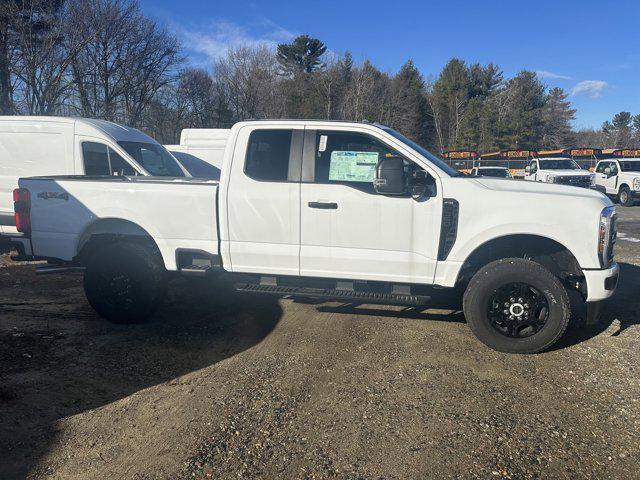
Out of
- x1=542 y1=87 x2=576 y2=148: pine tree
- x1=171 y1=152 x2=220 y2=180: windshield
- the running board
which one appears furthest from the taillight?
x1=542 y1=87 x2=576 y2=148: pine tree

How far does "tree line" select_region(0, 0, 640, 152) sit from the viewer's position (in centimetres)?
2177

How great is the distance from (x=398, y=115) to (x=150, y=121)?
31.3 meters

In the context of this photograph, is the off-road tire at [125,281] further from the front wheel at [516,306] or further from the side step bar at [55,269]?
the front wheel at [516,306]

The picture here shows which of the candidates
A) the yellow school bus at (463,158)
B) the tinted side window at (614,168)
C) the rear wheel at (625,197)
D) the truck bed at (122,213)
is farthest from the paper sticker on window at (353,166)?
the yellow school bus at (463,158)

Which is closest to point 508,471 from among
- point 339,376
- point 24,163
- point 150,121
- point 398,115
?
point 339,376

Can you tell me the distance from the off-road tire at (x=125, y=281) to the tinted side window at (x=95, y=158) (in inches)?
168

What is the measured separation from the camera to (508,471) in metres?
2.76

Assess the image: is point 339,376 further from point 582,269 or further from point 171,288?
point 171,288

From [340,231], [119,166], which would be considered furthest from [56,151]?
[340,231]

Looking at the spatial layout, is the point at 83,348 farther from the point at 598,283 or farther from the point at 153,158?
the point at 153,158

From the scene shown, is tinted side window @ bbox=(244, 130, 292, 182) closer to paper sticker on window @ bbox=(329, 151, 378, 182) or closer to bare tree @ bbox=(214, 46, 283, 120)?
paper sticker on window @ bbox=(329, 151, 378, 182)

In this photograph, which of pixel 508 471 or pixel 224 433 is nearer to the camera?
pixel 508 471

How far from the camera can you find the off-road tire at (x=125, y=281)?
4941 mm

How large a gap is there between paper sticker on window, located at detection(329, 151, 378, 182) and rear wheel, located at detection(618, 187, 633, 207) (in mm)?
19368
